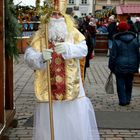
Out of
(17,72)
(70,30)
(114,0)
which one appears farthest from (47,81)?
(114,0)

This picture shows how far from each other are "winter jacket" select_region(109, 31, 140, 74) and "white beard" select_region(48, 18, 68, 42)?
4024mm

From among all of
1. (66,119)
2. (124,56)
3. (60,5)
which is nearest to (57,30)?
(60,5)

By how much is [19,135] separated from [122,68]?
3016 mm

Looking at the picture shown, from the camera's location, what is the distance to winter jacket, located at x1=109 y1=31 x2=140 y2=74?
900cm

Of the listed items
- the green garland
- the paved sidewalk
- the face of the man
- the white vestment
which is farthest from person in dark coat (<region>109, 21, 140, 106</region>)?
the face of the man

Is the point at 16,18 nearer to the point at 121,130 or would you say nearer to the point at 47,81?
the point at 47,81

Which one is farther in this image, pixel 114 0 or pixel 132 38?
pixel 114 0

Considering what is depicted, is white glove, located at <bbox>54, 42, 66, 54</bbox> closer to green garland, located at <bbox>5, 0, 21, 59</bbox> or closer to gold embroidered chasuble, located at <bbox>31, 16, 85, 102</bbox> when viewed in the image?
gold embroidered chasuble, located at <bbox>31, 16, 85, 102</bbox>

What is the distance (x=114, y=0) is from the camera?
82250mm

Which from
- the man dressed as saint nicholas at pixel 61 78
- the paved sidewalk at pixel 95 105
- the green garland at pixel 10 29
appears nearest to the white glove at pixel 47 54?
the man dressed as saint nicholas at pixel 61 78

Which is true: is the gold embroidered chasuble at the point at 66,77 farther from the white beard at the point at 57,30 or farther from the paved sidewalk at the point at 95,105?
the paved sidewalk at the point at 95,105

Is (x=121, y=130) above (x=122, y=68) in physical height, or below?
below

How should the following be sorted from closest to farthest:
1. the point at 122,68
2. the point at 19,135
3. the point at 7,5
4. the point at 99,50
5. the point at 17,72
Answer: the point at 7,5 → the point at 19,135 → the point at 122,68 → the point at 17,72 → the point at 99,50

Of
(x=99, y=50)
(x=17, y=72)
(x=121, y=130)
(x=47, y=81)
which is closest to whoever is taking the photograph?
(x=47, y=81)
